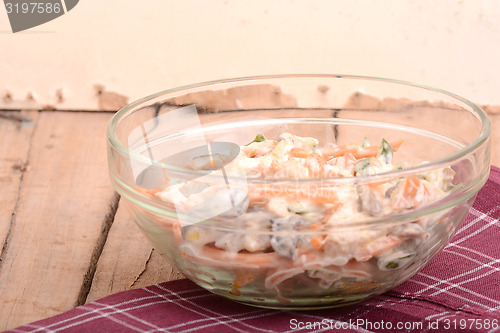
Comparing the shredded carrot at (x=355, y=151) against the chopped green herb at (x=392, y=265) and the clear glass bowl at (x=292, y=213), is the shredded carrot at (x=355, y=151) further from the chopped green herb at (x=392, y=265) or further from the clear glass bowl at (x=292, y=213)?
the chopped green herb at (x=392, y=265)

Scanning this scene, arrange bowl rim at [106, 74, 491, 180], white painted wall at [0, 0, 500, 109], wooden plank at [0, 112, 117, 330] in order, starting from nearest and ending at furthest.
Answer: bowl rim at [106, 74, 491, 180]
wooden plank at [0, 112, 117, 330]
white painted wall at [0, 0, 500, 109]

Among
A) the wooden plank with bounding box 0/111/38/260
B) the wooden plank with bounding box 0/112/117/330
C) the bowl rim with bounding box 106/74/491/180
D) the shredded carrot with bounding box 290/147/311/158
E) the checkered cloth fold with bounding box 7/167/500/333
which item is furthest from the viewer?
the wooden plank with bounding box 0/111/38/260

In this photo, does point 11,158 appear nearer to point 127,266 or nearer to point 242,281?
point 127,266

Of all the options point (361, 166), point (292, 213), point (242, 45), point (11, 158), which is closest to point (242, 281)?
point (292, 213)

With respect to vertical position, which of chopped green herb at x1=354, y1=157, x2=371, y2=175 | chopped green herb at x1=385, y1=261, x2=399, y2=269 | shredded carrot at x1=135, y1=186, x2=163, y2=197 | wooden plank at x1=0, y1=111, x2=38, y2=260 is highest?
shredded carrot at x1=135, y1=186, x2=163, y2=197

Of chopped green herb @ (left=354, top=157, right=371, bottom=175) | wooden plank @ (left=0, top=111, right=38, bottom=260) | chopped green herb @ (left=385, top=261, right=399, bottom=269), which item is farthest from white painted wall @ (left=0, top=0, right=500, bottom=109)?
chopped green herb @ (left=385, top=261, right=399, bottom=269)

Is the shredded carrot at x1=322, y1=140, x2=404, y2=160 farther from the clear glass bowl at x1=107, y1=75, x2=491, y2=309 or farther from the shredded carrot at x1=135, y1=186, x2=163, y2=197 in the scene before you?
the shredded carrot at x1=135, y1=186, x2=163, y2=197

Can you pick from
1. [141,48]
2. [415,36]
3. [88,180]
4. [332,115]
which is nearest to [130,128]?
[332,115]
